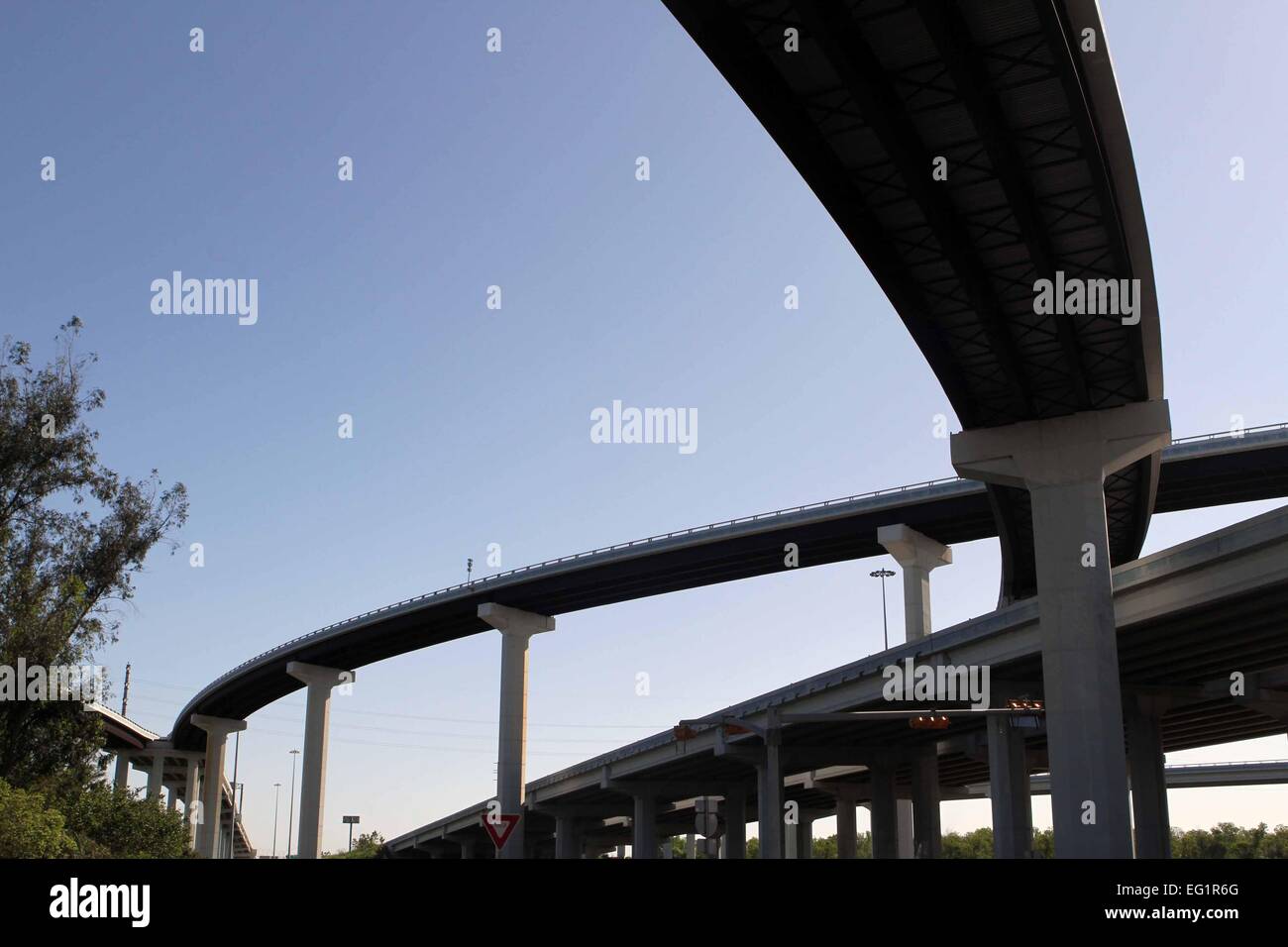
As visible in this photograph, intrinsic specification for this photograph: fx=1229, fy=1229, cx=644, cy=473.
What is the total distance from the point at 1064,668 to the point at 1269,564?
6.41 metres

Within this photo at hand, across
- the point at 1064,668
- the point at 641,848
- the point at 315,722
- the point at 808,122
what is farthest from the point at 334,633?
the point at 808,122

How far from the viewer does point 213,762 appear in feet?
402

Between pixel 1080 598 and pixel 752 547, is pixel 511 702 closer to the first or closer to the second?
pixel 752 547

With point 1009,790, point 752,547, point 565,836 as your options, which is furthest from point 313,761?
point 1009,790

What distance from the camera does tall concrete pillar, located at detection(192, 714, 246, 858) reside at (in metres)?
122

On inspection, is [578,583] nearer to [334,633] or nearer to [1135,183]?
[334,633]

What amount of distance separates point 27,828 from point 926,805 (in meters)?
47.1

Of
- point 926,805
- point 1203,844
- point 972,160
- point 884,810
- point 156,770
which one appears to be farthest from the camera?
point 1203,844

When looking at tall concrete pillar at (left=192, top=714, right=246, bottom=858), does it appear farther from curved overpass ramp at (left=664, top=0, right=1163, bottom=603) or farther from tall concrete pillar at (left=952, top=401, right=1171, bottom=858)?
curved overpass ramp at (left=664, top=0, right=1163, bottom=603)

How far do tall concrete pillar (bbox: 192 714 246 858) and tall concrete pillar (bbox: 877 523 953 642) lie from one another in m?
79.0

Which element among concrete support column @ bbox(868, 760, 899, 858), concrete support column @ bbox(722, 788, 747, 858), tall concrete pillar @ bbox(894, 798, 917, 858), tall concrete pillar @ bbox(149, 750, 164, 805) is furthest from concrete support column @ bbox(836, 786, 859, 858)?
tall concrete pillar @ bbox(149, 750, 164, 805)

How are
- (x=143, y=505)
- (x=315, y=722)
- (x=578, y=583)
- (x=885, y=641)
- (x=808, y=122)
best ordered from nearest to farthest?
(x=808, y=122) < (x=143, y=505) < (x=578, y=583) < (x=315, y=722) < (x=885, y=641)

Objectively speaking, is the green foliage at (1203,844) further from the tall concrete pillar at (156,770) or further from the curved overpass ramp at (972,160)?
the curved overpass ramp at (972,160)

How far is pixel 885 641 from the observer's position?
117312 millimetres
